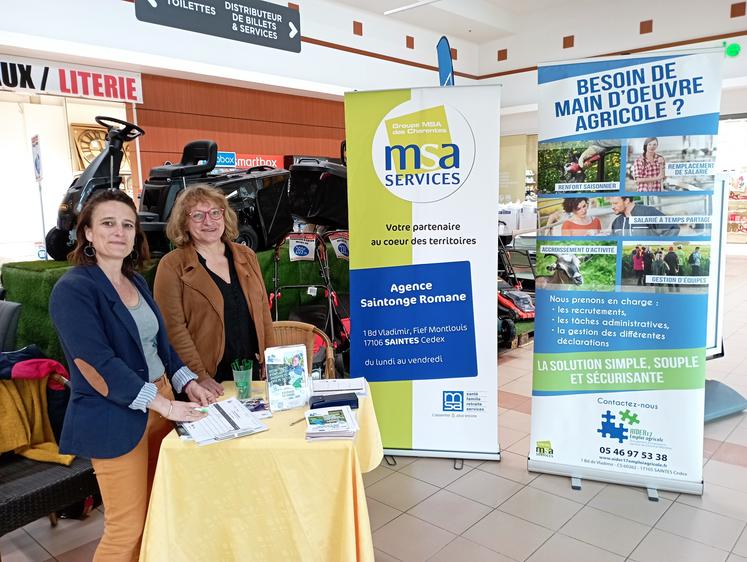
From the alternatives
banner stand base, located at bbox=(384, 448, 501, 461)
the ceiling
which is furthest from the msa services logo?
the ceiling

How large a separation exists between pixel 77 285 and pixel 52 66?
527 cm

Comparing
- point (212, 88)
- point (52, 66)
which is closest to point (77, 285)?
point (52, 66)

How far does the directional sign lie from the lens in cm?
498

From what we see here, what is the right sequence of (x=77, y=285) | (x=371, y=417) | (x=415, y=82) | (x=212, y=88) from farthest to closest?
(x=415, y=82), (x=212, y=88), (x=371, y=417), (x=77, y=285)

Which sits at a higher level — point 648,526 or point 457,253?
point 457,253

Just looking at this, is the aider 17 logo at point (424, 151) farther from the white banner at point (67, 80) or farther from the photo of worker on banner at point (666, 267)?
the white banner at point (67, 80)

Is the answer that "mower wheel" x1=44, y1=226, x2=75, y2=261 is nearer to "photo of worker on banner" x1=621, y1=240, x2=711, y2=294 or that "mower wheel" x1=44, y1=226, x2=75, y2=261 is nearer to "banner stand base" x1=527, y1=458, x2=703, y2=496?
"banner stand base" x1=527, y1=458, x2=703, y2=496

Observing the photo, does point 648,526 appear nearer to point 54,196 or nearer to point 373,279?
point 373,279

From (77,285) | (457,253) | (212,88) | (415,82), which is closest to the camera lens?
(77,285)

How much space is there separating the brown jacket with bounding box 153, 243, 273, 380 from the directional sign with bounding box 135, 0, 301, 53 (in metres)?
3.34

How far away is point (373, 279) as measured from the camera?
3.20 meters

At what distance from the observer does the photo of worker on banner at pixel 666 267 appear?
277 cm

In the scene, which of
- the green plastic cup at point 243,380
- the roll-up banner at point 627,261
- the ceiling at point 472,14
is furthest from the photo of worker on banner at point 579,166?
the ceiling at point 472,14

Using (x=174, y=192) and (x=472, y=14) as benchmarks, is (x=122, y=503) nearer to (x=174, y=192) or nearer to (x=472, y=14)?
(x=174, y=192)
